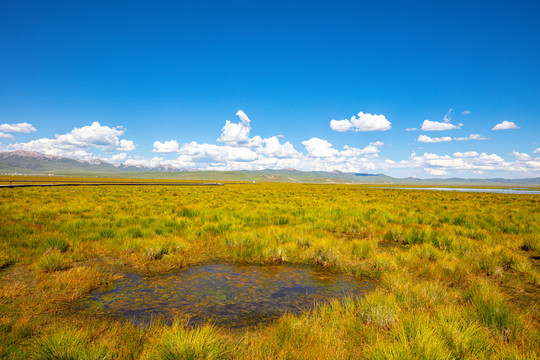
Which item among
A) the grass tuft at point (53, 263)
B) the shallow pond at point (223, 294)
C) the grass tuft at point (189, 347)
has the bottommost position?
the shallow pond at point (223, 294)

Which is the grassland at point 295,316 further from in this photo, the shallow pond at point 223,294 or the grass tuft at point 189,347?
the shallow pond at point 223,294

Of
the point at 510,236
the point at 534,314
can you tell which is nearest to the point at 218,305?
the point at 534,314

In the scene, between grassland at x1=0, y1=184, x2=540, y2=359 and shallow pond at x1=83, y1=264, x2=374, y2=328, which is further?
shallow pond at x1=83, y1=264, x2=374, y2=328

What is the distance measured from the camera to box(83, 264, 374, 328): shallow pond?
497 centimetres

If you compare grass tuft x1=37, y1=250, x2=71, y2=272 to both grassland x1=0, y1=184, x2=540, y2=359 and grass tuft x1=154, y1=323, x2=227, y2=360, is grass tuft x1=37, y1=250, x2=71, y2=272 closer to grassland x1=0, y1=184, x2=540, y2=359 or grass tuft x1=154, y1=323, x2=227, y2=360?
grassland x1=0, y1=184, x2=540, y2=359

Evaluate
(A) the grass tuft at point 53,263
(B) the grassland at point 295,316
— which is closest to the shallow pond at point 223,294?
(B) the grassland at point 295,316

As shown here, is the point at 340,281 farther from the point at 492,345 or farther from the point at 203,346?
the point at 203,346

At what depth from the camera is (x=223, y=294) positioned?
5.93m

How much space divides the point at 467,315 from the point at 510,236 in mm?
10275

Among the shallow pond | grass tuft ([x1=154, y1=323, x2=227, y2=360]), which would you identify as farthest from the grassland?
the shallow pond

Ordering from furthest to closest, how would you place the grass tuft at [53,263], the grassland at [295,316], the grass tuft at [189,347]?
the grass tuft at [53,263]
the grassland at [295,316]
the grass tuft at [189,347]

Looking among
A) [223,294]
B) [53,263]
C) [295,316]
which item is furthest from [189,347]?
[53,263]

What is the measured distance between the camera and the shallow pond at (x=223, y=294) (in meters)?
4.97

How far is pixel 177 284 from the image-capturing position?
6.45m
